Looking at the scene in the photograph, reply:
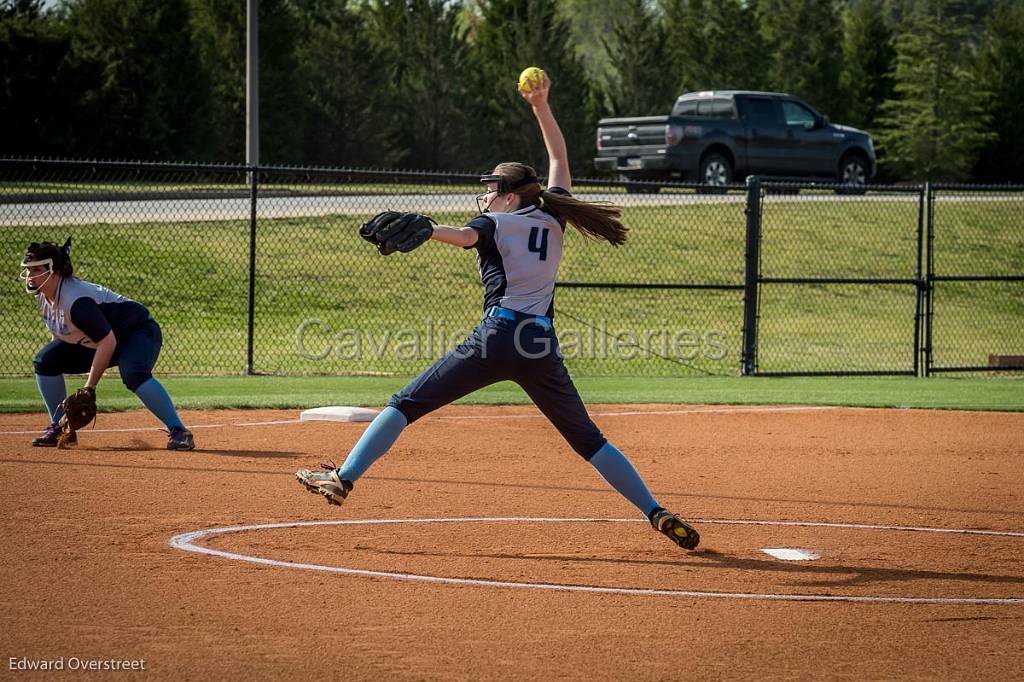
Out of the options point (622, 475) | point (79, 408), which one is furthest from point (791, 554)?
point (79, 408)

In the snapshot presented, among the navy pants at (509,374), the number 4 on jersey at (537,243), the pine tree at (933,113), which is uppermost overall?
the pine tree at (933,113)

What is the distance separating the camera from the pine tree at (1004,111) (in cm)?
4247

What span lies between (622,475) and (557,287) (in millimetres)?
13780

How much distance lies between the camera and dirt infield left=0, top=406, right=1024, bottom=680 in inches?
197

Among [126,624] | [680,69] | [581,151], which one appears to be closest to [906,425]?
[126,624]

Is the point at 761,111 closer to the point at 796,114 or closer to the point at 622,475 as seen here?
the point at 796,114

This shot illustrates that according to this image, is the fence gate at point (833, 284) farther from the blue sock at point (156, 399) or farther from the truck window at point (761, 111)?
the blue sock at point (156, 399)

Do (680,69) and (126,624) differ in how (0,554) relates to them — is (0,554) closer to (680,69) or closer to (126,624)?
(126,624)

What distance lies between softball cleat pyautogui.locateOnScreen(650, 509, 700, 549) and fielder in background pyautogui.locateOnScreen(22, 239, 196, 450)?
4.49 m

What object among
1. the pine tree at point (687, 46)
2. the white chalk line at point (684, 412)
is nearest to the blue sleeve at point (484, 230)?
the white chalk line at point (684, 412)

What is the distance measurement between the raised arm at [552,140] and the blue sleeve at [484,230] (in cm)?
62

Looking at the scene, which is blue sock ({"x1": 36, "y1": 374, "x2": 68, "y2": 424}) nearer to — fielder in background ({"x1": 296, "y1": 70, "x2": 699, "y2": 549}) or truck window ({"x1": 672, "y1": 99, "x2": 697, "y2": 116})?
fielder in background ({"x1": 296, "y1": 70, "x2": 699, "y2": 549})

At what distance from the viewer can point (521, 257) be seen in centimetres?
641

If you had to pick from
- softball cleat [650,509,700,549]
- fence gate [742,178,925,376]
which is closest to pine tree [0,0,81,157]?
fence gate [742,178,925,376]
